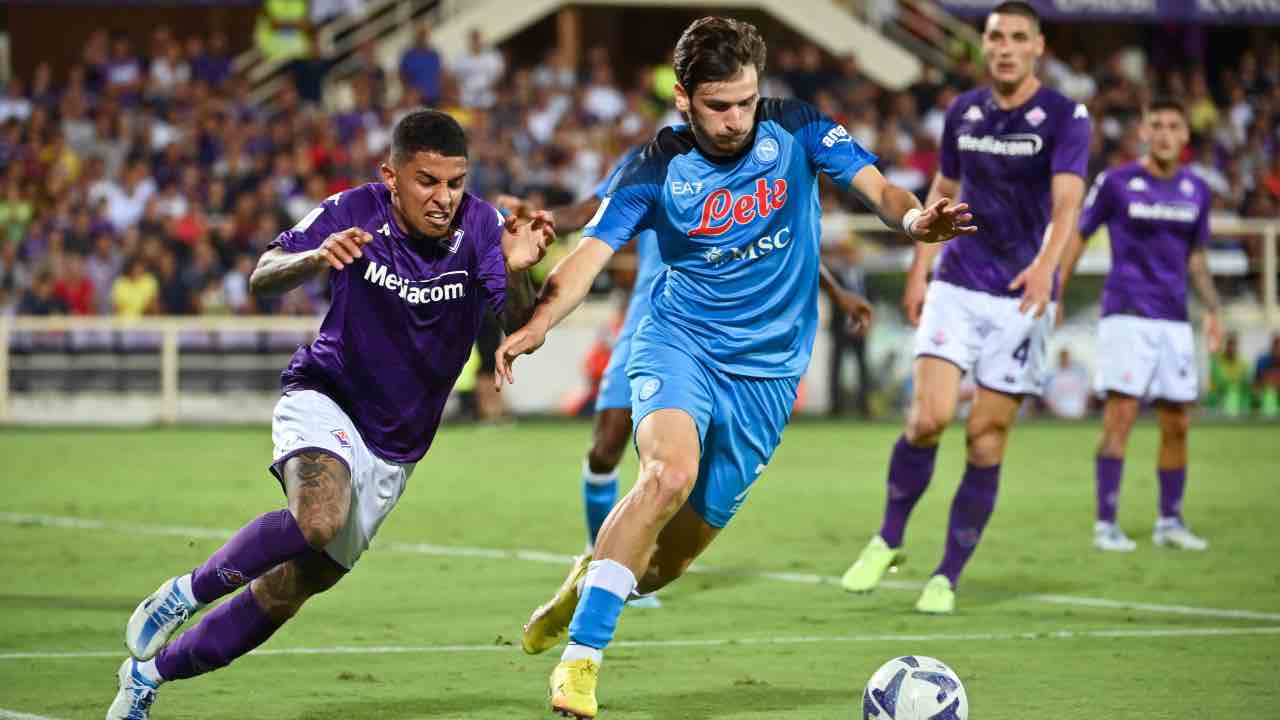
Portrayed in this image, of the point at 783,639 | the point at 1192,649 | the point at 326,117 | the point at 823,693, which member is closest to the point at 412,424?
the point at 823,693

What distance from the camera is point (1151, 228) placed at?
1173cm

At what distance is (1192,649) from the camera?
7539 millimetres

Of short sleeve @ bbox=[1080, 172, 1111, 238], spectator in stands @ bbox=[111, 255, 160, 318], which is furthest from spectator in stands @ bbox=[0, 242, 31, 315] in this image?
short sleeve @ bbox=[1080, 172, 1111, 238]

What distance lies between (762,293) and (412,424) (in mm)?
1284

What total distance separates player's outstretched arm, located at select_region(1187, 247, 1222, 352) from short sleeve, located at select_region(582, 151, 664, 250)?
20.9 feet

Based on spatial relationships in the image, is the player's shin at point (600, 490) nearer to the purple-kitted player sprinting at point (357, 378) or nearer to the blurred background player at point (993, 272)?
the blurred background player at point (993, 272)

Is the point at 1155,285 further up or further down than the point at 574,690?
further up

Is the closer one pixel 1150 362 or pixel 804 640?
pixel 804 640

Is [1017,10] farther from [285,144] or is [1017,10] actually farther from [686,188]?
[285,144]

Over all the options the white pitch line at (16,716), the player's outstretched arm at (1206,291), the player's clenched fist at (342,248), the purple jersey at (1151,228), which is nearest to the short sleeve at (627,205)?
the player's clenched fist at (342,248)

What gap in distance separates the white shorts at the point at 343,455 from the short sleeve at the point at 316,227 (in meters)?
0.49

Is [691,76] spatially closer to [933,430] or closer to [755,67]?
[755,67]

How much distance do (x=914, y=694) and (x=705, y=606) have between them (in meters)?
3.24

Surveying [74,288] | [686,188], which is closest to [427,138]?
[686,188]
